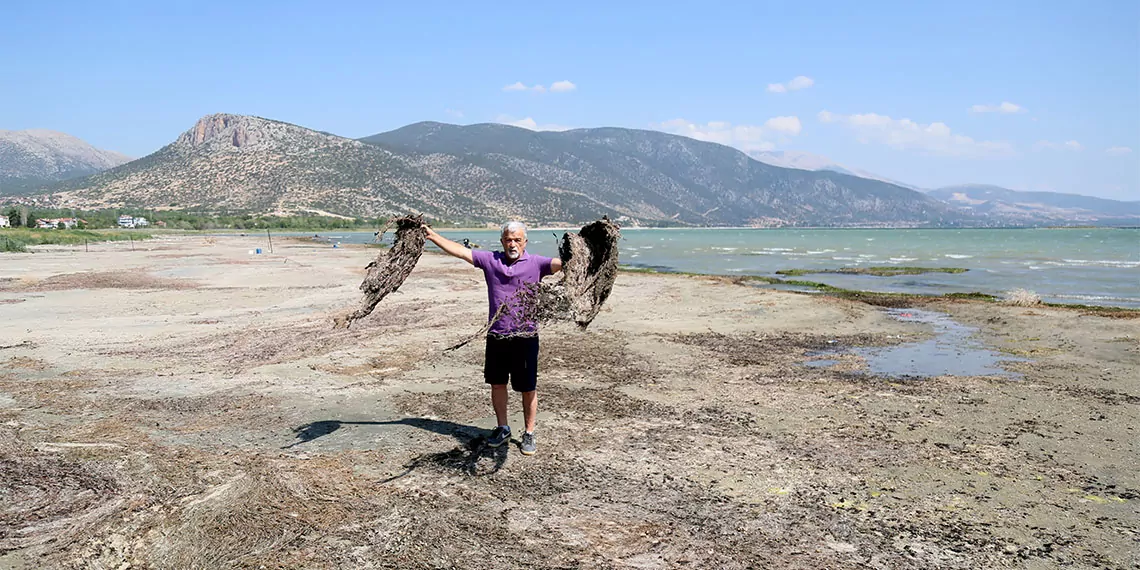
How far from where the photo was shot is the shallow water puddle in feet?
35.3

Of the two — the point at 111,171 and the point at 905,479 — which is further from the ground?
the point at 111,171

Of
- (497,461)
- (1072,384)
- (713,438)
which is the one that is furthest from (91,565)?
(1072,384)

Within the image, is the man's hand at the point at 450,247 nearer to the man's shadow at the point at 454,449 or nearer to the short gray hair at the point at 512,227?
the short gray hair at the point at 512,227

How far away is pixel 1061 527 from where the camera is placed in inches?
188

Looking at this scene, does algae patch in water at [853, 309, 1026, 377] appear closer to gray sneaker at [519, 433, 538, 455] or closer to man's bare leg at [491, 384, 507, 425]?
gray sneaker at [519, 433, 538, 455]

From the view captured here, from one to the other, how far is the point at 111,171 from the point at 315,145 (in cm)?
A: 5412

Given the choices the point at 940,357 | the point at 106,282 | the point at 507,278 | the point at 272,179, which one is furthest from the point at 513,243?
the point at 272,179

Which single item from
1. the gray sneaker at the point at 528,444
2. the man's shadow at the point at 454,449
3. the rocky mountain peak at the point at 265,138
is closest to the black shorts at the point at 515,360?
the gray sneaker at the point at 528,444

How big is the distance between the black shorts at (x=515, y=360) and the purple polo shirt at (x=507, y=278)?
4.5 inches

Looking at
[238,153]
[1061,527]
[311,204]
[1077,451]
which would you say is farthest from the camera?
[238,153]

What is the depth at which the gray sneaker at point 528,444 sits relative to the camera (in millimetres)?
6180

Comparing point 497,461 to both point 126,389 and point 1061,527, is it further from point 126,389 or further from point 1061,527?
point 126,389

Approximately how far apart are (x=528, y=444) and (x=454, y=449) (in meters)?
0.71

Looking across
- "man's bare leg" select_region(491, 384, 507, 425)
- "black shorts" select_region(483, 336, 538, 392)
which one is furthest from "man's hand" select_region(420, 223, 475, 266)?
"man's bare leg" select_region(491, 384, 507, 425)
